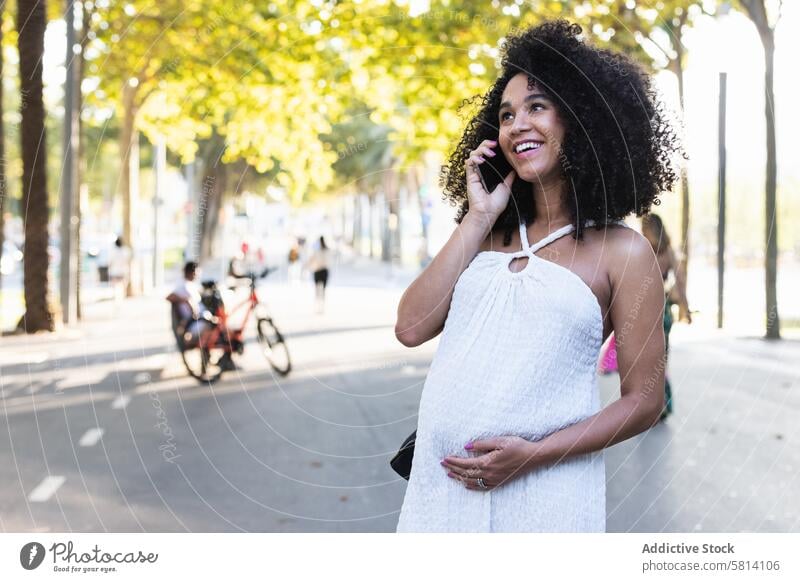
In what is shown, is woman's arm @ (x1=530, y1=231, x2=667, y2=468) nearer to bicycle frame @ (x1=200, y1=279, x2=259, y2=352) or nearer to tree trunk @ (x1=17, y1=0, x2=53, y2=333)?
bicycle frame @ (x1=200, y1=279, x2=259, y2=352)

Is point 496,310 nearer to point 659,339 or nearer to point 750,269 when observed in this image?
point 659,339

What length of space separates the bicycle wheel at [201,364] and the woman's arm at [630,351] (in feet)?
29.3

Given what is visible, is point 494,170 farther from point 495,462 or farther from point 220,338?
point 220,338

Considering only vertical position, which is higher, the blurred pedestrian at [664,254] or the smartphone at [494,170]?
the smartphone at [494,170]

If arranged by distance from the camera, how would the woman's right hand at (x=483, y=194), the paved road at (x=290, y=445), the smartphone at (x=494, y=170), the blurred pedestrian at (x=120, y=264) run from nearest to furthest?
the woman's right hand at (x=483, y=194) < the smartphone at (x=494, y=170) < the paved road at (x=290, y=445) < the blurred pedestrian at (x=120, y=264)

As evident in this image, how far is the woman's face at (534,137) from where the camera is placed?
221 centimetres

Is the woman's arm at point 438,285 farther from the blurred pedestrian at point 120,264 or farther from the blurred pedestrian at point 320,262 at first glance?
the blurred pedestrian at point 120,264

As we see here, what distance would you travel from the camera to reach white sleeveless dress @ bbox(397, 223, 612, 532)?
2.06 metres

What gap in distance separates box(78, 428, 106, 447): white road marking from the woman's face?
5.94 m

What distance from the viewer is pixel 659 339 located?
6.90 feet
